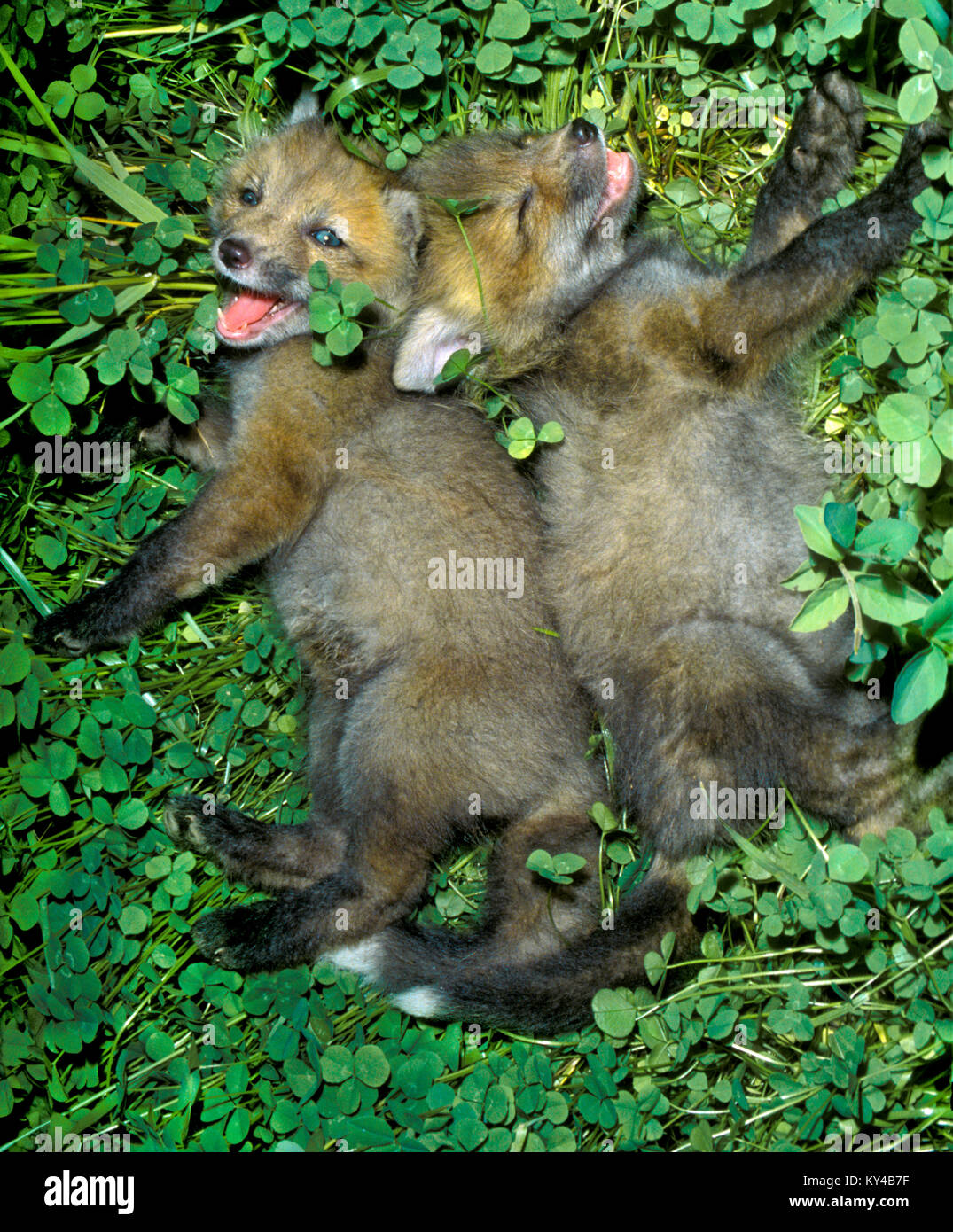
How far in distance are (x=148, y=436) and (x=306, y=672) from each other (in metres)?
0.98

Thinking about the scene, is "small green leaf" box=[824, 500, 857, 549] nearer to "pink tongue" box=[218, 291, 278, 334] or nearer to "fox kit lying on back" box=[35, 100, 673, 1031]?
"fox kit lying on back" box=[35, 100, 673, 1031]

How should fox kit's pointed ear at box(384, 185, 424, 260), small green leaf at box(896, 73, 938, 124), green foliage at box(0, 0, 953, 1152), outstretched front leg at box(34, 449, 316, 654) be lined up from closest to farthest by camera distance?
1. small green leaf at box(896, 73, 938, 124)
2. green foliage at box(0, 0, 953, 1152)
3. outstretched front leg at box(34, 449, 316, 654)
4. fox kit's pointed ear at box(384, 185, 424, 260)

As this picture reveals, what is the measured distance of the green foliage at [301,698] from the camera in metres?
2.88

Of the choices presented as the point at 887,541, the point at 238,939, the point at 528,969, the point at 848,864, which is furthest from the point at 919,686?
the point at 238,939

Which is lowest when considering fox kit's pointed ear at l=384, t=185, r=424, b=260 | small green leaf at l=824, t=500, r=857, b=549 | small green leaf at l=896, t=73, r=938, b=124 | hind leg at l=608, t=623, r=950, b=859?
hind leg at l=608, t=623, r=950, b=859

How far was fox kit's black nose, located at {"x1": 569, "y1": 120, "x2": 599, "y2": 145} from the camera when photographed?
300 cm

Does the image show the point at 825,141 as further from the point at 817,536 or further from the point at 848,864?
the point at 848,864

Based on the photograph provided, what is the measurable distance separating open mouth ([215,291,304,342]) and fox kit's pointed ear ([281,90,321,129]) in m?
0.60

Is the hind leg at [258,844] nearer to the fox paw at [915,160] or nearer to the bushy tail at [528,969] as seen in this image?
the bushy tail at [528,969]

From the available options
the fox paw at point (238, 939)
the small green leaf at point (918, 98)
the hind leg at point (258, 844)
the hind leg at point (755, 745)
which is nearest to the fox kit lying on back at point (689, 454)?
the hind leg at point (755, 745)

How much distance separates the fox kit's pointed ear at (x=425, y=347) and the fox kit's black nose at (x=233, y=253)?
56 centimetres

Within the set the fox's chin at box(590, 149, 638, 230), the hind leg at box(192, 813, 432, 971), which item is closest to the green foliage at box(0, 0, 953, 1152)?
the hind leg at box(192, 813, 432, 971)

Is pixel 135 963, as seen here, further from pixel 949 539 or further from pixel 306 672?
pixel 949 539

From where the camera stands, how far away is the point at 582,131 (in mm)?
3002
